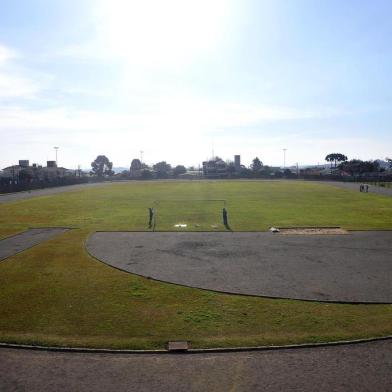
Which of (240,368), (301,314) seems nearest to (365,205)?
(301,314)

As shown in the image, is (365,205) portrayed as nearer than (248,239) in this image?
No

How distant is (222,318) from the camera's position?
11039 millimetres

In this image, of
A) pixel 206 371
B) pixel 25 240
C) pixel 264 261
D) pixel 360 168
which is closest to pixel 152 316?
pixel 206 371

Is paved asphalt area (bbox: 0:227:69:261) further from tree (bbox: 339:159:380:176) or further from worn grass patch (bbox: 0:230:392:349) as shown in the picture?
tree (bbox: 339:159:380:176)

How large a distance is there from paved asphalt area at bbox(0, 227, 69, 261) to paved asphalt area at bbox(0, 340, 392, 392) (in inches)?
424

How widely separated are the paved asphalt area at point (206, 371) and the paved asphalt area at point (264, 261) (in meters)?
3.93

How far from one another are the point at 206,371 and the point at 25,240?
16516mm

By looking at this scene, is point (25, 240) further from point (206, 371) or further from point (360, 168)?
point (360, 168)

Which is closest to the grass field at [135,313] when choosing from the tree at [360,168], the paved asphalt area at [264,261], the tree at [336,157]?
the paved asphalt area at [264,261]

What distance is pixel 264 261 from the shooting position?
1719 centimetres

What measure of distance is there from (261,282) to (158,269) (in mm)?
4012

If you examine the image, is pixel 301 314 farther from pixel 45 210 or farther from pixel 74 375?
pixel 45 210

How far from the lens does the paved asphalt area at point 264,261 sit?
13.6 m

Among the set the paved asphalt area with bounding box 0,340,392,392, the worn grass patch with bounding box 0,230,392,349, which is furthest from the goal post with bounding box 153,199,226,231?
the paved asphalt area with bounding box 0,340,392,392
